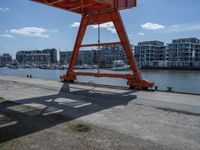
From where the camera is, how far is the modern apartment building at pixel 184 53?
3816 inches

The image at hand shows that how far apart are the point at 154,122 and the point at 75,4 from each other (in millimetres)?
9795

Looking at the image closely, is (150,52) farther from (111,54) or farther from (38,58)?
(38,58)

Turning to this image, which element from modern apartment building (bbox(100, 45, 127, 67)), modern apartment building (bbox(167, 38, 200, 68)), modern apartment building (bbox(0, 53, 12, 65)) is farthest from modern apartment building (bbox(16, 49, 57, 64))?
modern apartment building (bbox(167, 38, 200, 68))

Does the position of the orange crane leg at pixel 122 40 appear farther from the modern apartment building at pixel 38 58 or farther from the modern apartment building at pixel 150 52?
the modern apartment building at pixel 38 58

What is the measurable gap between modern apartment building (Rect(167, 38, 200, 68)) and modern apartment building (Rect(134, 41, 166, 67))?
29.2 feet

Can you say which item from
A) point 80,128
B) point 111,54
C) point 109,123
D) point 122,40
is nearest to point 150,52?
point 111,54

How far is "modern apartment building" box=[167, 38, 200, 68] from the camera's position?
318 ft

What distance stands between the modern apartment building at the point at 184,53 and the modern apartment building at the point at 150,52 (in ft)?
29.2

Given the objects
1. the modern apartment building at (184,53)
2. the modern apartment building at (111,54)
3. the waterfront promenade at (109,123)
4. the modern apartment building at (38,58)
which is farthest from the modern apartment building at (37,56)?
the waterfront promenade at (109,123)

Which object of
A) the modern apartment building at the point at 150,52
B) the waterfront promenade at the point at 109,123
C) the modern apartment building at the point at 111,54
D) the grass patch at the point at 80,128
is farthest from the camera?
the modern apartment building at the point at 111,54

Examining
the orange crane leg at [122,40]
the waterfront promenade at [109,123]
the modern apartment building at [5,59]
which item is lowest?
the waterfront promenade at [109,123]

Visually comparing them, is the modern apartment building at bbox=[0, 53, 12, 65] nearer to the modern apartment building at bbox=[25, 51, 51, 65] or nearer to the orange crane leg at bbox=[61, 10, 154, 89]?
the modern apartment building at bbox=[25, 51, 51, 65]

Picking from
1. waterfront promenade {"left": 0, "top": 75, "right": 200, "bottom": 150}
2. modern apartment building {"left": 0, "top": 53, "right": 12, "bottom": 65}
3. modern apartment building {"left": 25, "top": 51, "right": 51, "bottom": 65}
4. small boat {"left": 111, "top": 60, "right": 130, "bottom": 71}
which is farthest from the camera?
modern apartment building {"left": 0, "top": 53, "right": 12, "bottom": 65}

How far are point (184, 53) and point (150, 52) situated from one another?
60.6ft
